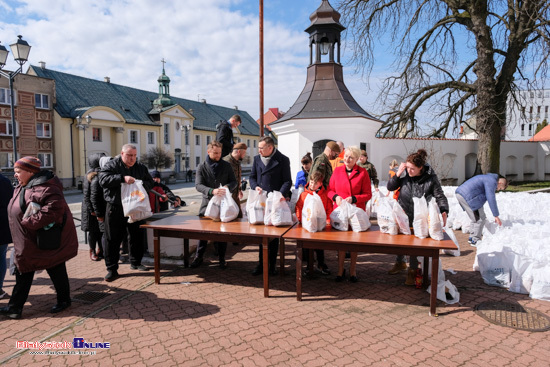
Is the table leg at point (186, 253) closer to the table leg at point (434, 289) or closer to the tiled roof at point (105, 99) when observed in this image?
the table leg at point (434, 289)

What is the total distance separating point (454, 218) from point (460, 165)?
12.1 meters

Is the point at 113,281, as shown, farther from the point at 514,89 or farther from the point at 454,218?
the point at 514,89

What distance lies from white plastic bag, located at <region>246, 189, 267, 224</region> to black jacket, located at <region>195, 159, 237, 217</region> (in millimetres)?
755

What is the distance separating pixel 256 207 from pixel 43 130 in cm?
3109

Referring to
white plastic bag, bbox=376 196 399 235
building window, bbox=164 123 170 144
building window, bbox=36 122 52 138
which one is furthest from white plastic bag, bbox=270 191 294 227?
building window, bbox=164 123 170 144

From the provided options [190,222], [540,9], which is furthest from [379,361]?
[540,9]

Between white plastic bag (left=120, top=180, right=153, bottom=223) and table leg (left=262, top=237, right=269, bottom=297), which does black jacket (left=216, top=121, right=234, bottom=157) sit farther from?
table leg (left=262, top=237, right=269, bottom=297)

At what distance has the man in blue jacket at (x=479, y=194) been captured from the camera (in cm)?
642

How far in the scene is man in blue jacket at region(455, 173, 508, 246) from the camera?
6422 millimetres

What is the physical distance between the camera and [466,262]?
19.9 feet

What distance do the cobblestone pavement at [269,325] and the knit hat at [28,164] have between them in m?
1.71

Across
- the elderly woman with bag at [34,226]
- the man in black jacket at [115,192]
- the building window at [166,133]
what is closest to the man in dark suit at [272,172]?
the man in black jacket at [115,192]

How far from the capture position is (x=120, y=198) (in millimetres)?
5211

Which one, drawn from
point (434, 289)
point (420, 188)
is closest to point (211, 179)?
point (420, 188)
